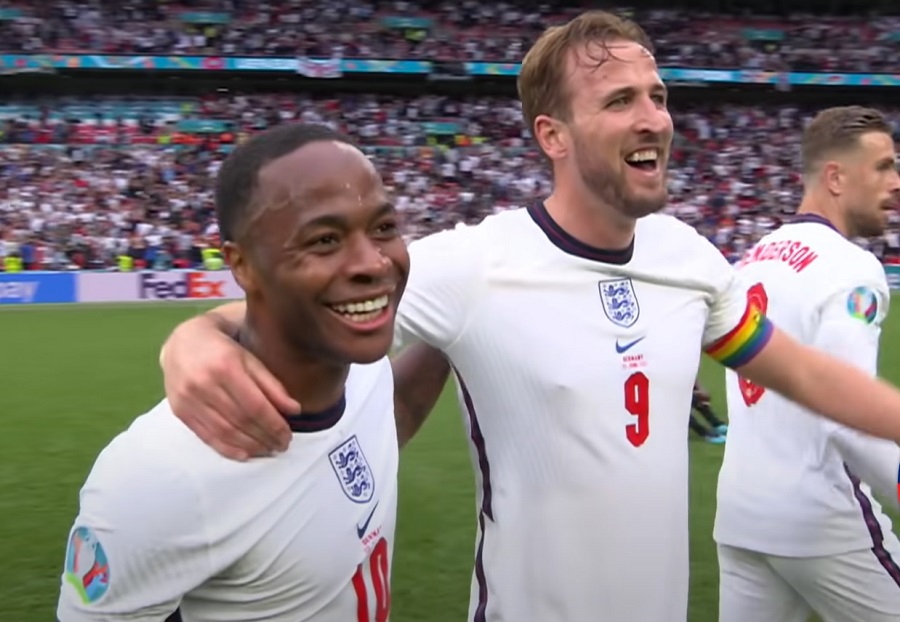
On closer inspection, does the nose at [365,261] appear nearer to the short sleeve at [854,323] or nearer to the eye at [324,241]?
the eye at [324,241]

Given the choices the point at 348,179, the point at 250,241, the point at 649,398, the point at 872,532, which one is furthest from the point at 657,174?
the point at 872,532

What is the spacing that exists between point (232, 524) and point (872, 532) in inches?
82.4

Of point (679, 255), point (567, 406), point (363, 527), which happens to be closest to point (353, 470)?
point (363, 527)

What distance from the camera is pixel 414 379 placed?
2.47m

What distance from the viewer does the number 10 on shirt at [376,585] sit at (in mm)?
1831

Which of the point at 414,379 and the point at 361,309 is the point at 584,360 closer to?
the point at 414,379

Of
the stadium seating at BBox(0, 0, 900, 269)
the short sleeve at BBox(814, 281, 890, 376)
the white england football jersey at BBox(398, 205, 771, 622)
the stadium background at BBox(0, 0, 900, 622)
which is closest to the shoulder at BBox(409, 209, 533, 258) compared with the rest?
the white england football jersey at BBox(398, 205, 771, 622)

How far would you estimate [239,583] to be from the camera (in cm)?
163

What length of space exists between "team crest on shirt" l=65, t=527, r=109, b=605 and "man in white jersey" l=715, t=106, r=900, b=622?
1.93 metres

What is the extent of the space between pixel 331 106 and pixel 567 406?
3386 cm

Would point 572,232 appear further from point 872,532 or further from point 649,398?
point 872,532

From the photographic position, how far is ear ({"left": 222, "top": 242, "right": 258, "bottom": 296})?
5.44ft

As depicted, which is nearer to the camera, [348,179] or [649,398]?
[348,179]

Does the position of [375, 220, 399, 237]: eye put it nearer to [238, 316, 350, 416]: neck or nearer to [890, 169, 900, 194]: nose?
[238, 316, 350, 416]: neck
